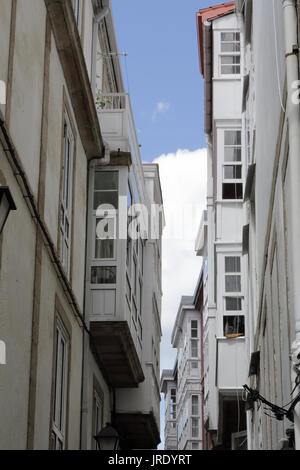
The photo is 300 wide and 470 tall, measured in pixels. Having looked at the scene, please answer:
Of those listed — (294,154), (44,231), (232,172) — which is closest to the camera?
(294,154)

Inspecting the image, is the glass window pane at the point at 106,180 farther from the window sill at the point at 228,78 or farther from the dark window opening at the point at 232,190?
the window sill at the point at 228,78

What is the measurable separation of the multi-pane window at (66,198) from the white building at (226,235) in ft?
25.0

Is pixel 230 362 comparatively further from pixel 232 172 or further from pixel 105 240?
pixel 105 240

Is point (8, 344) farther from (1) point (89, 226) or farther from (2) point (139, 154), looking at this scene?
(2) point (139, 154)

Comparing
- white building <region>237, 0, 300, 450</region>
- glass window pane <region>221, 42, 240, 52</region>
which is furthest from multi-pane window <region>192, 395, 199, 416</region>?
white building <region>237, 0, 300, 450</region>

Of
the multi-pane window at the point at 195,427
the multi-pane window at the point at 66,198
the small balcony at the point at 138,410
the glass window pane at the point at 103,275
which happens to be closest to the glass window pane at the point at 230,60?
the small balcony at the point at 138,410

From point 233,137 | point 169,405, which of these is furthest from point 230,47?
point 169,405

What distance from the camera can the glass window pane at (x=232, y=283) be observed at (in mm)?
25359

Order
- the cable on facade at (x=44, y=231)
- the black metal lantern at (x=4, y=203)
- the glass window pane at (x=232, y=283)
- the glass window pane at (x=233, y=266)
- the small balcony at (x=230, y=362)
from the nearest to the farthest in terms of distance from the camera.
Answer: the black metal lantern at (x=4, y=203) < the cable on facade at (x=44, y=231) < the small balcony at (x=230, y=362) < the glass window pane at (x=232, y=283) < the glass window pane at (x=233, y=266)

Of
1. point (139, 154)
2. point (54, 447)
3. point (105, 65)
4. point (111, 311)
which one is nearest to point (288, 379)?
point (54, 447)

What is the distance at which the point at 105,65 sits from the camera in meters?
24.6

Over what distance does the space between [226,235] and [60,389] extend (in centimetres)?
1155

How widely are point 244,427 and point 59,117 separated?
46.2 ft

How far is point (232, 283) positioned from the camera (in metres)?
25.4
